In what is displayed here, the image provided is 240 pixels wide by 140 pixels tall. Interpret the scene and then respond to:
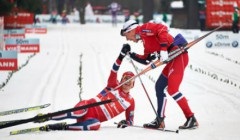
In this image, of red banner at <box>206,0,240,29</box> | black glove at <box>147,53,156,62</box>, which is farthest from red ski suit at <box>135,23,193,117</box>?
red banner at <box>206,0,240,29</box>

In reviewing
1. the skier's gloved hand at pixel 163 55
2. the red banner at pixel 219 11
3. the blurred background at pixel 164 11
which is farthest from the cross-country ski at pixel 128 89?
the red banner at pixel 219 11

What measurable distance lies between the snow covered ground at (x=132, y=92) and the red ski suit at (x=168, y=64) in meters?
0.39

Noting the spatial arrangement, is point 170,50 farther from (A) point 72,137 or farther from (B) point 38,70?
(B) point 38,70

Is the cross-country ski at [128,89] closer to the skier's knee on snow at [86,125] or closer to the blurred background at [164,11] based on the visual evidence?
the skier's knee on snow at [86,125]

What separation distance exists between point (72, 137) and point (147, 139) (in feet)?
3.53

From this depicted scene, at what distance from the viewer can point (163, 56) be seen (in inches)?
358

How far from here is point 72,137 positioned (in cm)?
857

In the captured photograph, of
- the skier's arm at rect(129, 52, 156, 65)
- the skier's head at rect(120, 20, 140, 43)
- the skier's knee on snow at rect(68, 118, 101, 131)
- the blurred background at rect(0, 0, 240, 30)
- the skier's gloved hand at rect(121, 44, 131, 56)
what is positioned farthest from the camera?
the blurred background at rect(0, 0, 240, 30)

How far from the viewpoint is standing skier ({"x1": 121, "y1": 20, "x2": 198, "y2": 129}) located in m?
9.23

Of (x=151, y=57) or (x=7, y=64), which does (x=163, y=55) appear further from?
(x=7, y=64)

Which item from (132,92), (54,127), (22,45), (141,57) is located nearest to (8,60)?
(132,92)

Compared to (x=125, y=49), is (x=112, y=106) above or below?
below

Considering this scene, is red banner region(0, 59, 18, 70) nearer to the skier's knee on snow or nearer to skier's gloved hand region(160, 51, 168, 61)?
the skier's knee on snow

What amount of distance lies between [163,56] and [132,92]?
5.79 metres
